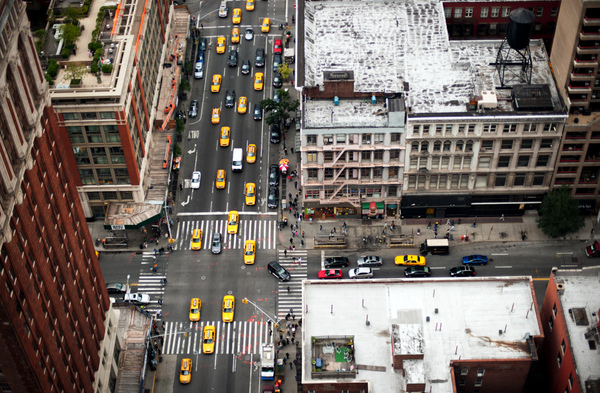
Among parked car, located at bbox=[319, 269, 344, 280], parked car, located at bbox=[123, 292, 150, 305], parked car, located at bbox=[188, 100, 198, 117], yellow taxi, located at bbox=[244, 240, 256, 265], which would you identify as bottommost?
parked car, located at bbox=[123, 292, 150, 305]

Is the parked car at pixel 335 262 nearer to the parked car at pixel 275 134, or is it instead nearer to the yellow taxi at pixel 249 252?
the yellow taxi at pixel 249 252

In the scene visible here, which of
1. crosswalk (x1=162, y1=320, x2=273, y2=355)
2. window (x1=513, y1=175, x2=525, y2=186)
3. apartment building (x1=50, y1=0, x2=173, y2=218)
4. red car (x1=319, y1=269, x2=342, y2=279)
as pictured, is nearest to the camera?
crosswalk (x1=162, y1=320, x2=273, y2=355)

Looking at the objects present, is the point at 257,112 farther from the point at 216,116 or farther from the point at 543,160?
the point at 543,160

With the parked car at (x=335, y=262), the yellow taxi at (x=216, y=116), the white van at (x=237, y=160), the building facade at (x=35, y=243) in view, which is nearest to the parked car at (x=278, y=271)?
the parked car at (x=335, y=262)

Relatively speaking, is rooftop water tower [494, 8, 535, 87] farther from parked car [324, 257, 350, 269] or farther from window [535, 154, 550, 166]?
parked car [324, 257, 350, 269]

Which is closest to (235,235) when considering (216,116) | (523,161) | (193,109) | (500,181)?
(216,116)

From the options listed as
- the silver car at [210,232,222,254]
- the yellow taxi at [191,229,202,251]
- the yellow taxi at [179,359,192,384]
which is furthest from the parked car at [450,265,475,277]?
the yellow taxi at [179,359,192,384]
